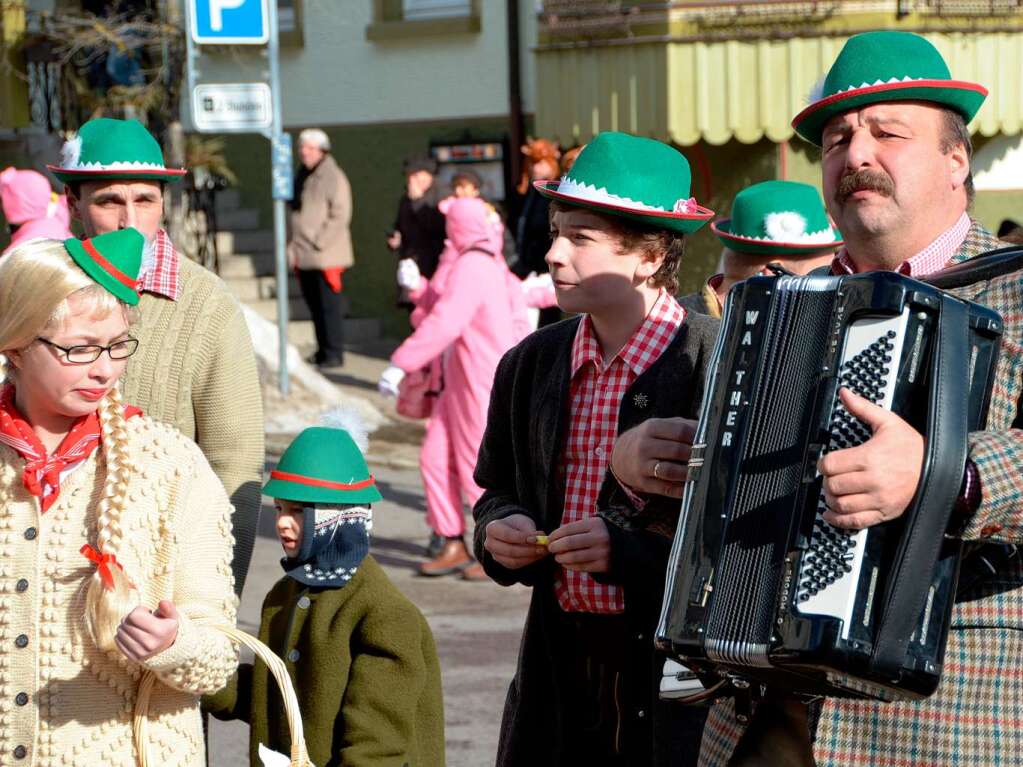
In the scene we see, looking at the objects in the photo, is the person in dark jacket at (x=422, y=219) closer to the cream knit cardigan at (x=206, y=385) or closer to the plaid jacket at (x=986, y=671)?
the cream knit cardigan at (x=206, y=385)

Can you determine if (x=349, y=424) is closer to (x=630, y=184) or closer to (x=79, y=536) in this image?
(x=79, y=536)

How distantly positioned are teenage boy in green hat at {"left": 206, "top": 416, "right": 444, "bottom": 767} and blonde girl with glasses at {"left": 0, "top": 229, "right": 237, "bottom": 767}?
2.06 ft

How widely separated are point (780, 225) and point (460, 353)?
3.61m

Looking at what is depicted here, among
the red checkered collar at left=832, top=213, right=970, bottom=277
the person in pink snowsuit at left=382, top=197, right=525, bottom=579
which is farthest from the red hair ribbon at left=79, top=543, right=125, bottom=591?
the person in pink snowsuit at left=382, top=197, right=525, bottom=579

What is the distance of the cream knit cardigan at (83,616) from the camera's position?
3.68 meters

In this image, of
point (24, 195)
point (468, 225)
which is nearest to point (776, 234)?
point (468, 225)

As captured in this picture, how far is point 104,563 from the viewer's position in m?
3.62

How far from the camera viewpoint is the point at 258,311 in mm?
16688

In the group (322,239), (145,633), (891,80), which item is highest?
(891,80)

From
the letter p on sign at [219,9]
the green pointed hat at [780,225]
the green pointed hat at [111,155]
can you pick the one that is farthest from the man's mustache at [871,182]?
the letter p on sign at [219,9]

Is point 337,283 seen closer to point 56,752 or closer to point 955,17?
point 955,17

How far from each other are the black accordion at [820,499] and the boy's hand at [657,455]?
0.48 feet

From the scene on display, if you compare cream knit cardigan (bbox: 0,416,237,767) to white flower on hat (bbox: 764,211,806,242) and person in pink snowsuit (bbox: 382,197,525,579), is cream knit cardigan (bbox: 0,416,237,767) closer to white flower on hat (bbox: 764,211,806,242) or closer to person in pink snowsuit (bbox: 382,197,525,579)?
white flower on hat (bbox: 764,211,806,242)

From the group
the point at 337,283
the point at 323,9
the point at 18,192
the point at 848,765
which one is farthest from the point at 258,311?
the point at 848,765
